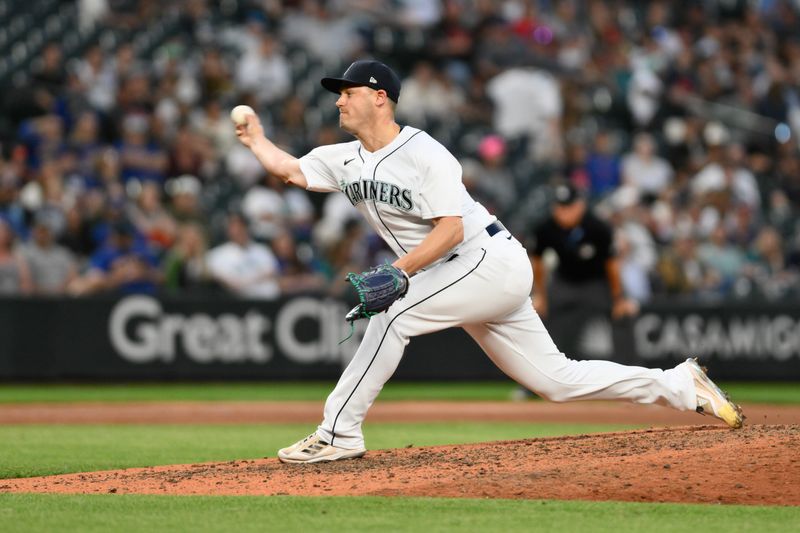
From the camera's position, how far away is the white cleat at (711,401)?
717 cm

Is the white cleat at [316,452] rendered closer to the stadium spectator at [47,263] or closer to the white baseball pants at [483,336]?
the white baseball pants at [483,336]

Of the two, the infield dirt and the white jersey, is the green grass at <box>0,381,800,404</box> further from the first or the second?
the white jersey

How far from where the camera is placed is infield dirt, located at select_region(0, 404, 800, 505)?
596cm

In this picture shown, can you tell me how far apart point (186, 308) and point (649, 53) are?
958cm

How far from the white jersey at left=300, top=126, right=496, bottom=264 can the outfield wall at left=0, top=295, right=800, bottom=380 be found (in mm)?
6878

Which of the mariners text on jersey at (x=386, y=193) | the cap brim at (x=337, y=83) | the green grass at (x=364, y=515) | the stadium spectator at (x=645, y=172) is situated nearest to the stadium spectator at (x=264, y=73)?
the stadium spectator at (x=645, y=172)

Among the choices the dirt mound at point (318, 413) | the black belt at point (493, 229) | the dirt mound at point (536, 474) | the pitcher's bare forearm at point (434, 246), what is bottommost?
the dirt mound at point (536, 474)

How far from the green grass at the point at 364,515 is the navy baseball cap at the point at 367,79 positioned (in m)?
2.10

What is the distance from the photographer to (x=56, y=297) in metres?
14.1

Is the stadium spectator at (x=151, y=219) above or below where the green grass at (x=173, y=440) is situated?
above

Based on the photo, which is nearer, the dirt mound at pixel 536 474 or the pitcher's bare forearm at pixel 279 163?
the dirt mound at pixel 536 474

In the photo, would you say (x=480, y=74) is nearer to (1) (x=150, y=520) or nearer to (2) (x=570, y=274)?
(2) (x=570, y=274)

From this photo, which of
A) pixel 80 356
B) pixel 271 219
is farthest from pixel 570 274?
pixel 80 356

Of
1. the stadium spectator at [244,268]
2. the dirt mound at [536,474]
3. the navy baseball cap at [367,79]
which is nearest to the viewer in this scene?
the dirt mound at [536,474]
